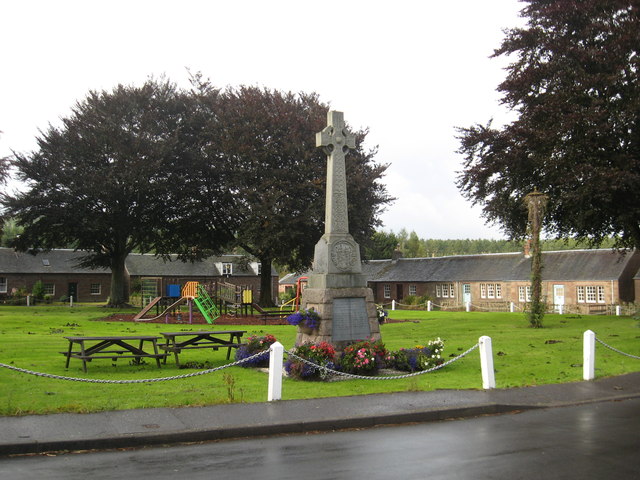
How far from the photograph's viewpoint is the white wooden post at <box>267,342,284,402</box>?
10375 millimetres

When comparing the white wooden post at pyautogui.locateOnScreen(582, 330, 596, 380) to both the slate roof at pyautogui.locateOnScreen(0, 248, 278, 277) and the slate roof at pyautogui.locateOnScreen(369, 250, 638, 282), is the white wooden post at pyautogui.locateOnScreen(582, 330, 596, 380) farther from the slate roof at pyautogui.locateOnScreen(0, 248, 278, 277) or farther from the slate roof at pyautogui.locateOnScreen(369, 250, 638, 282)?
the slate roof at pyautogui.locateOnScreen(0, 248, 278, 277)

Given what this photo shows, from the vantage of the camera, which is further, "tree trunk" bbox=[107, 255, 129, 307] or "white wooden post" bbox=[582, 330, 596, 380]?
"tree trunk" bbox=[107, 255, 129, 307]

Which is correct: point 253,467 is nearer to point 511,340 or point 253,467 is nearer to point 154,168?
point 511,340

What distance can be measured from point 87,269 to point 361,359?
56382 mm

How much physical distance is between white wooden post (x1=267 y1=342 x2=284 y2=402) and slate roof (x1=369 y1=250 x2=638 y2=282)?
134ft

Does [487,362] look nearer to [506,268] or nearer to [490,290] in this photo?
[506,268]

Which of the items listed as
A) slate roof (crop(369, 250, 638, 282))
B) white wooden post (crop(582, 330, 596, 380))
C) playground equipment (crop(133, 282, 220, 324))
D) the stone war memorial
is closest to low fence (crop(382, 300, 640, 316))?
slate roof (crop(369, 250, 638, 282))

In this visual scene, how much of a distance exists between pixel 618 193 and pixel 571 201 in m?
2.62

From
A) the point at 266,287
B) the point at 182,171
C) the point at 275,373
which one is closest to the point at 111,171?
the point at 182,171

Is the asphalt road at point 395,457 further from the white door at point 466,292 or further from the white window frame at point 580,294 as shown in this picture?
the white door at point 466,292

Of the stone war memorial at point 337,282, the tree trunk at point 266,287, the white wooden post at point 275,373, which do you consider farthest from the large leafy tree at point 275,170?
the white wooden post at point 275,373

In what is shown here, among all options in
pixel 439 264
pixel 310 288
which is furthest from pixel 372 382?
pixel 439 264

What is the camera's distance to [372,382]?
42.3ft

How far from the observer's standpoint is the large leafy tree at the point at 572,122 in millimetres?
26000
